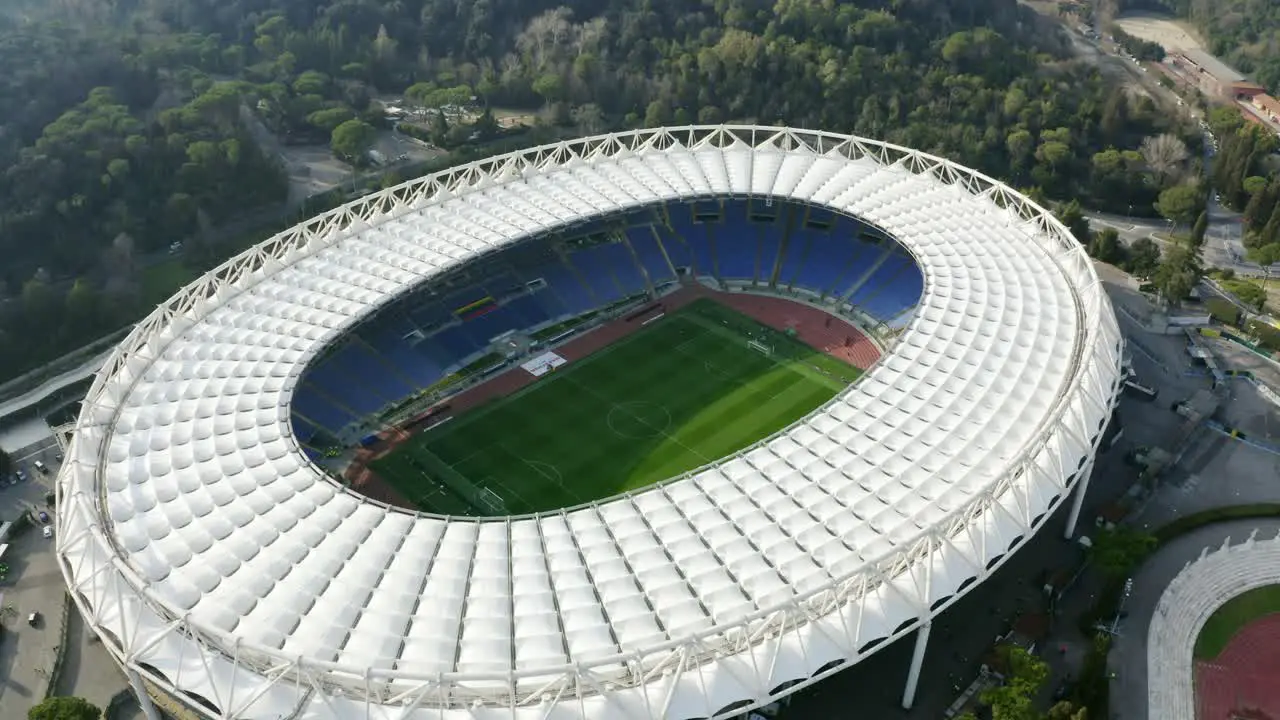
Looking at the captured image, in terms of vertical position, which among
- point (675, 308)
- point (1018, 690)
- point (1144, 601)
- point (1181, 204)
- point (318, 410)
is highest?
point (1018, 690)

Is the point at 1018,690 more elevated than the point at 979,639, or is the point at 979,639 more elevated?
the point at 1018,690

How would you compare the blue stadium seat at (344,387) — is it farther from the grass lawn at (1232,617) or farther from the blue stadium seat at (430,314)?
the grass lawn at (1232,617)

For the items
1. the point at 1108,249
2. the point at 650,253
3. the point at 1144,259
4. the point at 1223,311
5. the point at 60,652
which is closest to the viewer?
the point at 60,652

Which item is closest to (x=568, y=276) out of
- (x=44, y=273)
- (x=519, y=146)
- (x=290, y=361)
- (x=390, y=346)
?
(x=390, y=346)

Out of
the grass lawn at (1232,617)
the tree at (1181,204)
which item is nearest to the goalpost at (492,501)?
the grass lawn at (1232,617)

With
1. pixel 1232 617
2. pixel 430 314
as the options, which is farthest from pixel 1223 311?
pixel 430 314

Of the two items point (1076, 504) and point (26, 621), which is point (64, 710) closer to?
point (26, 621)
